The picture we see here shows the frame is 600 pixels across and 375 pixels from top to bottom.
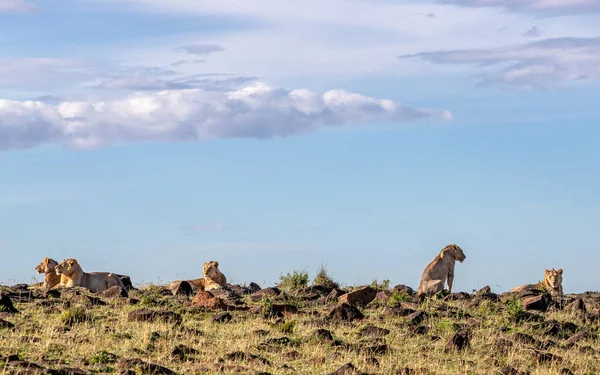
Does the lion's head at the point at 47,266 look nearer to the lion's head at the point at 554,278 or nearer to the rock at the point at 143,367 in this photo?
the rock at the point at 143,367

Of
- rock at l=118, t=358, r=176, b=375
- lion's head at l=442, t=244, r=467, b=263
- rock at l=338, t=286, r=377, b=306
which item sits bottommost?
rock at l=118, t=358, r=176, b=375

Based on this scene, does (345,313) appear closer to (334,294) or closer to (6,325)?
(334,294)

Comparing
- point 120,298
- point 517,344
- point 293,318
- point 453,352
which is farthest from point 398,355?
point 120,298

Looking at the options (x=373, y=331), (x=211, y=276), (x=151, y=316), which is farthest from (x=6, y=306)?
(x=211, y=276)

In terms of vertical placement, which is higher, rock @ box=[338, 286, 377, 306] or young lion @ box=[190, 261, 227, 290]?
young lion @ box=[190, 261, 227, 290]

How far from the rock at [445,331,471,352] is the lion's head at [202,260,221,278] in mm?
10758

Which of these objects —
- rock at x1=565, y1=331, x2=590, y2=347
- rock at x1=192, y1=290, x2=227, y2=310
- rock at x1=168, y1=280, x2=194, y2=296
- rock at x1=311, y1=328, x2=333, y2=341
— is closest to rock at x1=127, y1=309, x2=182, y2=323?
rock at x1=192, y1=290, x2=227, y2=310

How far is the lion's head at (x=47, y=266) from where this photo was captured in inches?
1146

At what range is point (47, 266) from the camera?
1145 inches

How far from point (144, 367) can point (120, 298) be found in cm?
836

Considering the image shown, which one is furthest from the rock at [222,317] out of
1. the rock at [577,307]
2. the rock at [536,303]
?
the rock at [577,307]

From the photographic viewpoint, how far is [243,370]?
56.4 feet

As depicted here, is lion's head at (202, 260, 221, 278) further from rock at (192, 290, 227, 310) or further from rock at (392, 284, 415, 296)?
rock at (192, 290, 227, 310)

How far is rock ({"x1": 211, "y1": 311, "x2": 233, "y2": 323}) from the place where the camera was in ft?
72.5
